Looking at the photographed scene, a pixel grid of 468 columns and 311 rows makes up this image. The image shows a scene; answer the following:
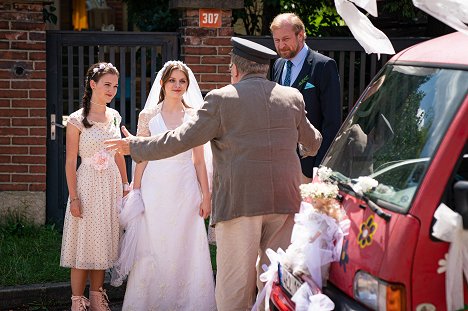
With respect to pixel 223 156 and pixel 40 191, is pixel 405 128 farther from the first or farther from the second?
pixel 40 191

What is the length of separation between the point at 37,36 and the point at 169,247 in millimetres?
3201

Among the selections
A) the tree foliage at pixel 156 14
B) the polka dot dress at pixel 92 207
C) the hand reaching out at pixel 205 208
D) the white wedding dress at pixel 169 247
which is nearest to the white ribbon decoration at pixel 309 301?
the hand reaching out at pixel 205 208

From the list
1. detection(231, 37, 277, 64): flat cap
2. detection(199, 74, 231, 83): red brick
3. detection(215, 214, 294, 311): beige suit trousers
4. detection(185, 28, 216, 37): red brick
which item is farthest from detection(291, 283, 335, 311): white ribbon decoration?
detection(185, 28, 216, 37): red brick

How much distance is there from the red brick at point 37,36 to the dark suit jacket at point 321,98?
322 cm

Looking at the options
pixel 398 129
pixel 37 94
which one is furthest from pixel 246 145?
pixel 37 94

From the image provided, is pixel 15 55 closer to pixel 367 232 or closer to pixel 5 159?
pixel 5 159

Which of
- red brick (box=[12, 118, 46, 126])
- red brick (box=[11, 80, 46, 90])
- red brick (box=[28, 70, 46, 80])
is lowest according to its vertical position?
red brick (box=[12, 118, 46, 126])

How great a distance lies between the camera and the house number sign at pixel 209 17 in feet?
28.5

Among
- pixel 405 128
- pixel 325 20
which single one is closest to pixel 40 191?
pixel 325 20

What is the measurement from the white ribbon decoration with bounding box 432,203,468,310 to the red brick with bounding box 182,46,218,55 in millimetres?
5316

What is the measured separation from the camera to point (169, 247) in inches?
252

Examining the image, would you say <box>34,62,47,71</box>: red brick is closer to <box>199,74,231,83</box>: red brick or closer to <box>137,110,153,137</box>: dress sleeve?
<box>199,74,231,83</box>: red brick

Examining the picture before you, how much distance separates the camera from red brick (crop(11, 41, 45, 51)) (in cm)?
849

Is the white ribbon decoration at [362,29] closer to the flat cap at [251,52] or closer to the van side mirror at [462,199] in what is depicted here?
the flat cap at [251,52]
